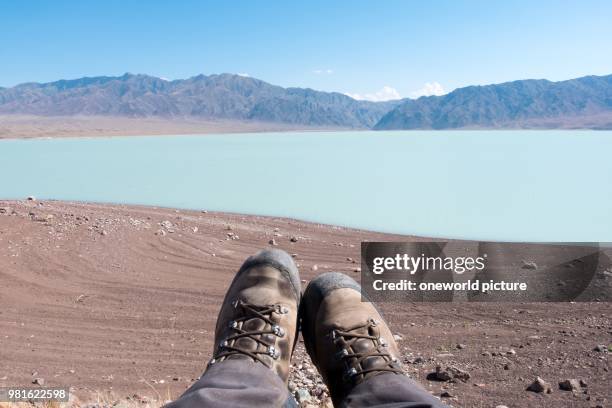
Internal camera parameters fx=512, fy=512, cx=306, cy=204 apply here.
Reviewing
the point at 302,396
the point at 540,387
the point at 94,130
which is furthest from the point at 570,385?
the point at 94,130

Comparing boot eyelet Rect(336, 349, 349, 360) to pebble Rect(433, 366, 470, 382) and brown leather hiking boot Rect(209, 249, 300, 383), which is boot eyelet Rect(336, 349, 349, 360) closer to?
A: brown leather hiking boot Rect(209, 249, 300, 383)

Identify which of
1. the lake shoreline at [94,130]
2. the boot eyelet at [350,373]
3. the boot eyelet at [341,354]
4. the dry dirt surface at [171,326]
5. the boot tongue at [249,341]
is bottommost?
the dry dirt surface at [171,326]

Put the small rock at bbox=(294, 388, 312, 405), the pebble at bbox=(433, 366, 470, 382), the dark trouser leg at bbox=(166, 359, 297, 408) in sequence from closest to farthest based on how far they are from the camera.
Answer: the dark trouser leg at bbox=(166, 359, 297, 408) → the small rock at bbox=(294, 388, 312, 405) → the pebble at bbox=(433, 366, 470, 382)

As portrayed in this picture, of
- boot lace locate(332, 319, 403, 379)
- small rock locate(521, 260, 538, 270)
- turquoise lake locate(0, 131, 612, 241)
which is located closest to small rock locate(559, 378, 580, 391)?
boot lace locate(332, 319, 403, 379)

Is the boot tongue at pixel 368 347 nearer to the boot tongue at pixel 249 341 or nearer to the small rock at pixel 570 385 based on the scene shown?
the boot tongue at pixel 249 341

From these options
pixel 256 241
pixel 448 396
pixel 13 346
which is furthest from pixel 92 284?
pixel 448 396

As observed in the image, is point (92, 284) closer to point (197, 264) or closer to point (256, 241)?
point (197, 264)

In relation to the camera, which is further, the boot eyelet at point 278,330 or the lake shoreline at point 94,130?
the lake shoreline at point 94,130

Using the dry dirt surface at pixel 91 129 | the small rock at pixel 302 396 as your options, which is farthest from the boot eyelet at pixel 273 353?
the dry dirt surface at pixel 91 129
